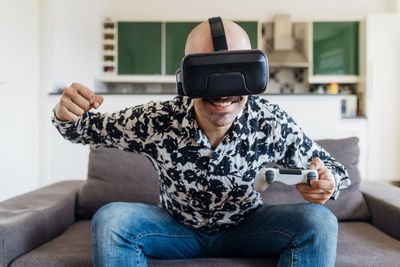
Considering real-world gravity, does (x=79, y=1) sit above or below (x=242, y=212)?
above

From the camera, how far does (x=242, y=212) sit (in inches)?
37.9

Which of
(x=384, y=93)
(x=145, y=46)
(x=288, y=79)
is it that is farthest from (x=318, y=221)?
(x=288, y=79)

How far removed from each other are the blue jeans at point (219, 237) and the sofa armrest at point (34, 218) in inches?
10.1

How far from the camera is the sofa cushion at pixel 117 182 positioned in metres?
1.33

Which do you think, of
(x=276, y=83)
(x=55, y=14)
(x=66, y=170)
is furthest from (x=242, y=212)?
(x=276, y=83)

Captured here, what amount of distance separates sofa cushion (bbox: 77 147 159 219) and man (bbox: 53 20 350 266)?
36cm

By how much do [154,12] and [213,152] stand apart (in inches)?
154

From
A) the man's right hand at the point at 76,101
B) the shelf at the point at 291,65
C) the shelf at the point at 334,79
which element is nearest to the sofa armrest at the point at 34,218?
the man's right hand at the point at 76,101

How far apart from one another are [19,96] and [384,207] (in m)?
2.22

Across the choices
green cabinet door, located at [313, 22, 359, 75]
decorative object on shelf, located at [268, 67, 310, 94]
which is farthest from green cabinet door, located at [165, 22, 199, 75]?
green cabinet door, located at [313, 22, 359, 75]

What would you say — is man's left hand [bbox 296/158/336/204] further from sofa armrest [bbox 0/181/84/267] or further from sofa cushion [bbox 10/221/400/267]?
sofa armrest [bbox 0/181/84/267]

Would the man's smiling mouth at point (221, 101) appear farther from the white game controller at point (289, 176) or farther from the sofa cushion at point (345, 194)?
the sofa cushion at point (345, 194)

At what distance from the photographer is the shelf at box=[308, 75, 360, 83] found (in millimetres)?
4082

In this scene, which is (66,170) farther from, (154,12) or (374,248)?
(154,12)
